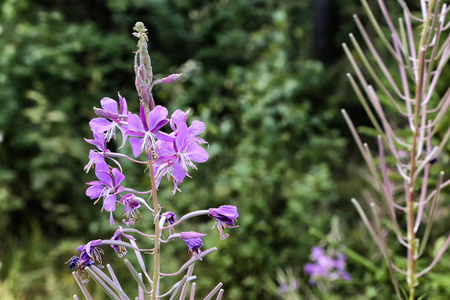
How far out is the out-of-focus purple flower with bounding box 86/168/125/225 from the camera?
955 millimetres

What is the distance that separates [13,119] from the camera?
199 inches

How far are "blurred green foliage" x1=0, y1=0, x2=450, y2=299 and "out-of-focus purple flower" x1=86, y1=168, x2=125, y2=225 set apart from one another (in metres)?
1.57

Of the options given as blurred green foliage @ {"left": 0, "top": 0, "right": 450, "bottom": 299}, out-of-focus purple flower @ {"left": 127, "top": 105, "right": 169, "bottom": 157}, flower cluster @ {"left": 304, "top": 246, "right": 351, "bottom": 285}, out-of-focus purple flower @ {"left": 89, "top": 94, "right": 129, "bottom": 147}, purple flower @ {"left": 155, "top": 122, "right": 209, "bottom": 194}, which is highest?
blurred green foliage @ {"left": 0, "top": 0, "right": 450, "bottom": 299}

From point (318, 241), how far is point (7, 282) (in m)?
2.50

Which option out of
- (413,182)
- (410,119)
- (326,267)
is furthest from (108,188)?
(326,267)

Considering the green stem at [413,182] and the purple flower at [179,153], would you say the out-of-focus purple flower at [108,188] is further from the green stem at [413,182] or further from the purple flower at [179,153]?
the green stem at [413,182]

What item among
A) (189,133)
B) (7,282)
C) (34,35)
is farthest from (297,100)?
(189,133)

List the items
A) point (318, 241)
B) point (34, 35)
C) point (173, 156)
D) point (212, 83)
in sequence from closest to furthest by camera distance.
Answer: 1. point (173, 156)
2. point (318, 241)
3. point (34, 35)
4. point (212, 83)

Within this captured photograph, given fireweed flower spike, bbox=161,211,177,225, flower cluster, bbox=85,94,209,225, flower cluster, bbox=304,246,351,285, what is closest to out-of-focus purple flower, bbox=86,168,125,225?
flower cluster, bbox=85,94,209,225

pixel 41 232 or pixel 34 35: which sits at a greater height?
pixel 34 35

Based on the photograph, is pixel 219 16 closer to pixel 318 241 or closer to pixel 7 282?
pixel 318 241

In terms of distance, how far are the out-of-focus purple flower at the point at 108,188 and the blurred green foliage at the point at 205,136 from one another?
5.14ft

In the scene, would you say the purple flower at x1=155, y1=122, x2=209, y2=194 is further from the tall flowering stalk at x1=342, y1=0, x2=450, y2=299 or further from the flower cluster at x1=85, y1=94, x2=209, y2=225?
the tall flowering stalk at x1=342, y1=0, x2=450, y2=299

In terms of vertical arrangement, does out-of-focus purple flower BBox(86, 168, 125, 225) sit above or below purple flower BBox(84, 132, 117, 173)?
below
